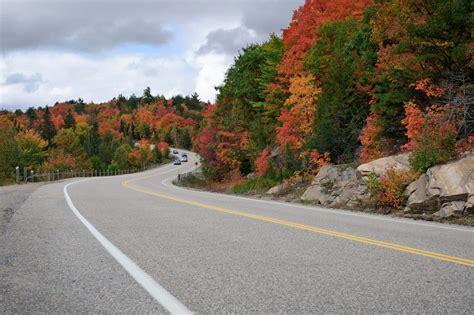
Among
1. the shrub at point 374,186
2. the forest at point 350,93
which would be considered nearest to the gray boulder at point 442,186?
the forest at point 350,93

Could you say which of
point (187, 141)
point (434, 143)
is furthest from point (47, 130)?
point (434, 143)

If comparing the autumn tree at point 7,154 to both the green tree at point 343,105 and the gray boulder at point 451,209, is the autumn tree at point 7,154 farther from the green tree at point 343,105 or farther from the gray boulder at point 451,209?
the gray boulder at point 451,209

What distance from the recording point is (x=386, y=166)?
14883mm

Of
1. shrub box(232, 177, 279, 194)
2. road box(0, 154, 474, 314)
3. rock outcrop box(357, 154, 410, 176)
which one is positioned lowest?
shrub box(232, 177, 279, 194)

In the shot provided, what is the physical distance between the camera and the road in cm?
401

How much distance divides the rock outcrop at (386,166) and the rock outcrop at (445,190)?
1626 mm

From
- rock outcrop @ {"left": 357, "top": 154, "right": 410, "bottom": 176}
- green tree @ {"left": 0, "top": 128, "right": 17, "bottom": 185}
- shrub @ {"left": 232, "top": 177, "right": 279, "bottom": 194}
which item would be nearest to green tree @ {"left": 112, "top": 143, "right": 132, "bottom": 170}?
green tree @ {"left": 0, "top": 128, "right": 17, "bottom": 185}

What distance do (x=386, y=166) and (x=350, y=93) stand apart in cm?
1005

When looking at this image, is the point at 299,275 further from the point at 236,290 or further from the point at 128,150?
the point at 128,150

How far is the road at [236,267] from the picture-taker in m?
4.01

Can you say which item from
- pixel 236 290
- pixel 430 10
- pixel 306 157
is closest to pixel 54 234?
pixel 236 290

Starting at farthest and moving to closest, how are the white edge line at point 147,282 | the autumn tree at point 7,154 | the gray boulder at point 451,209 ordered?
the autumn tree at point 7,154 → the gray boulder at point 451,209 → the white edge line at point 147,282

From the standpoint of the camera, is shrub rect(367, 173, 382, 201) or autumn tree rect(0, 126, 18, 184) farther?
autumn tree rect(0, 126, 18, 184)

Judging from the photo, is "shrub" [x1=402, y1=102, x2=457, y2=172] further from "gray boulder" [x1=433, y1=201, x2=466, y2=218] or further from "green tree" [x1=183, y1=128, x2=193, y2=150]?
"green tree" [x1=183, y1=128, x2=193, y2=150]
